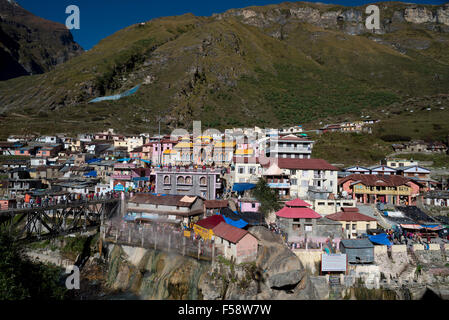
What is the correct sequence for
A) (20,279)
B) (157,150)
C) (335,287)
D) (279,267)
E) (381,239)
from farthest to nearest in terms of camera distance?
(157,150) < (381,239) < (335,287) < (279,267) < (20,279)

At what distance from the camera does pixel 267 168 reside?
163 ft

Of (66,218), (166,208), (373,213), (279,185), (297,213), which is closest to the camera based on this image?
(297,213)

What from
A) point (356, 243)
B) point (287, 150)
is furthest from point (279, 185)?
point (356, 243)

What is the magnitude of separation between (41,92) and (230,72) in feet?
311

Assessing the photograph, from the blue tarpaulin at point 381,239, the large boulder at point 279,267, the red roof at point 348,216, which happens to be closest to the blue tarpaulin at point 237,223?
the large boulder at point 279,267

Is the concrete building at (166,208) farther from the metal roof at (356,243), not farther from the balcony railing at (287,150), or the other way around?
the balcony railing at (287,150)

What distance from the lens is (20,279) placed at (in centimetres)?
2752

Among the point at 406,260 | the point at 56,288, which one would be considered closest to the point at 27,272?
the point at 56,288

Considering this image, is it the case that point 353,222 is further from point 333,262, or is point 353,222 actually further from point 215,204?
point 215,204

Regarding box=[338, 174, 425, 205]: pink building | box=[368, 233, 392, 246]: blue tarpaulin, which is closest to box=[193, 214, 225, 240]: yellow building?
box=[368, 233, 392, 246]: blue tarpaulin

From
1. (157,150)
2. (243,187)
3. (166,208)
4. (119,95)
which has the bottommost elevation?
(166,208)

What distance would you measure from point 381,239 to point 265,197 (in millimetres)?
14474

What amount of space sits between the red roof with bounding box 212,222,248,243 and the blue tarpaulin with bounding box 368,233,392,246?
15.6 meters

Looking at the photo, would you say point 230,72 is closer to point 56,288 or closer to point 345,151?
point 345,151
